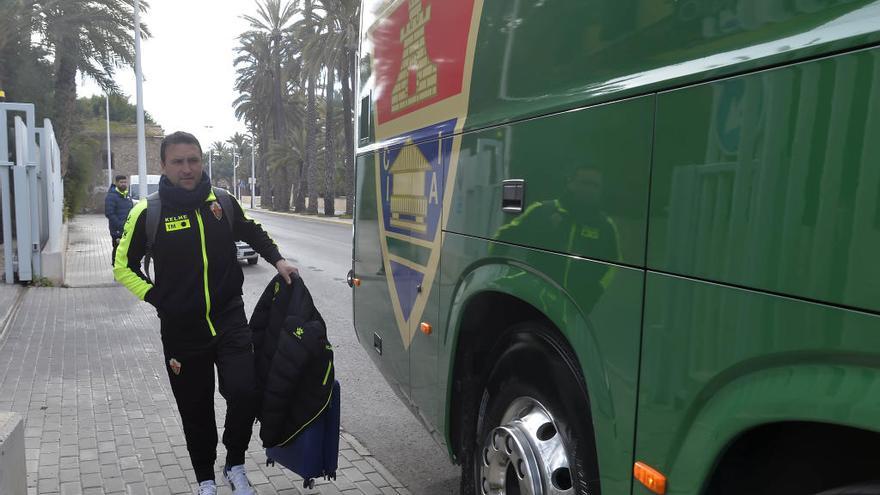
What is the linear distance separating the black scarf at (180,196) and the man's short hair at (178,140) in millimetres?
139

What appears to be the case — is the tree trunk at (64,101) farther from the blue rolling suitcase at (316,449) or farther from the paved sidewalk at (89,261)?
the blue rolling suitcase at (316,449)

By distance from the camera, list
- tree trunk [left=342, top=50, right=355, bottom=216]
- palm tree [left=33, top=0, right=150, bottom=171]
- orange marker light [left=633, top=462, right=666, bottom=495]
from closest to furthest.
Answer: orange marker light [left=633, top=462, right=666, bottom=495]
palm tree [left=33, top=0, right=150, bottom=171]
tree trunk [left=342, top=50, right=355, bottom=216]

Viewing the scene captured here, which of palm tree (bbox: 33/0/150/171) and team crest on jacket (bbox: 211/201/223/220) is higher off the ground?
palm tree (bbox: 33/0/150/171)

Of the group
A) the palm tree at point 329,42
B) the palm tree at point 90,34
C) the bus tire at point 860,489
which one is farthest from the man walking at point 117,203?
the palm tree at point 329,42

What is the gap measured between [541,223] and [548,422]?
0.71 meters

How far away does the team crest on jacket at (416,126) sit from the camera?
119 inches

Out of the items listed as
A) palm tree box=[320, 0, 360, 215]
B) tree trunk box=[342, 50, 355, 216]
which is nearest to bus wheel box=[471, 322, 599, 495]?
palm tree box=[320, 0, 360, 215]

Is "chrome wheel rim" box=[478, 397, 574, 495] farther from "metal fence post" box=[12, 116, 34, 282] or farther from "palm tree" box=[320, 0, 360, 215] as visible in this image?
"palm tree" box=[320, 0, 360, 215]

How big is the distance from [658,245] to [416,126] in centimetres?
205

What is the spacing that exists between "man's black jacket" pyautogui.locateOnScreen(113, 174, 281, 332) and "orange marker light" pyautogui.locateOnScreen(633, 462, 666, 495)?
237cm

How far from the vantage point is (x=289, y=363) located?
3.40 meters

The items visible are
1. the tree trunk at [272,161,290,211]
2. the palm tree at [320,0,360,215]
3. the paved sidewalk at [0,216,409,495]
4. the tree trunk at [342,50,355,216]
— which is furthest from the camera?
the tree trunk at [272,161,290,211]

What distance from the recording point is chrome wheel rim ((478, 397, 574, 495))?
2281mm

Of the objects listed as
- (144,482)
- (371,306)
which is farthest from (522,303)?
(144,482)
